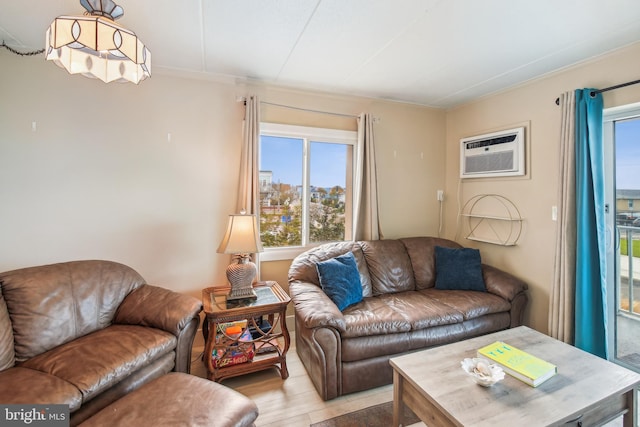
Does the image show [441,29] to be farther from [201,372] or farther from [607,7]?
→ [201,372]

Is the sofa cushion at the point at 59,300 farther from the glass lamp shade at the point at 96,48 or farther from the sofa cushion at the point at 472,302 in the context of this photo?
the sofa cushion at the point at 472,302

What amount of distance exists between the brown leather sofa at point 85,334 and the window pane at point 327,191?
1.60 metres

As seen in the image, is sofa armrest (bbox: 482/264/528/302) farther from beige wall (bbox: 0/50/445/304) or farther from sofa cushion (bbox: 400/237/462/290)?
beige wall (bbox: 0/50/445/304)

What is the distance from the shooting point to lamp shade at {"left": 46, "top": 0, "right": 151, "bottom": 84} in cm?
114

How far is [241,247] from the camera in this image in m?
2.26

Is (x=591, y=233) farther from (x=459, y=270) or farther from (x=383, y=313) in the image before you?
(x=383, y=313)

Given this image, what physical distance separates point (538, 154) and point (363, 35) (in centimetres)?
203

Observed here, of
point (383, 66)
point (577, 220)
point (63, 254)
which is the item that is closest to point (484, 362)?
point (577, 220)

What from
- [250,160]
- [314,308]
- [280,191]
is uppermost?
[250,160]

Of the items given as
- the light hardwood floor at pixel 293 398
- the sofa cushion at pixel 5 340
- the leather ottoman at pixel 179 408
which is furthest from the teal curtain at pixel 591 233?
the sofa cushion at pixel 5 340

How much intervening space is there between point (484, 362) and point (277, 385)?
145cm

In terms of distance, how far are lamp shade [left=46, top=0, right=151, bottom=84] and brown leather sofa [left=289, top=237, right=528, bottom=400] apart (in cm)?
174

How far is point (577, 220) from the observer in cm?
235

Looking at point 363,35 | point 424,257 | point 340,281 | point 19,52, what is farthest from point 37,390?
point 424,257
